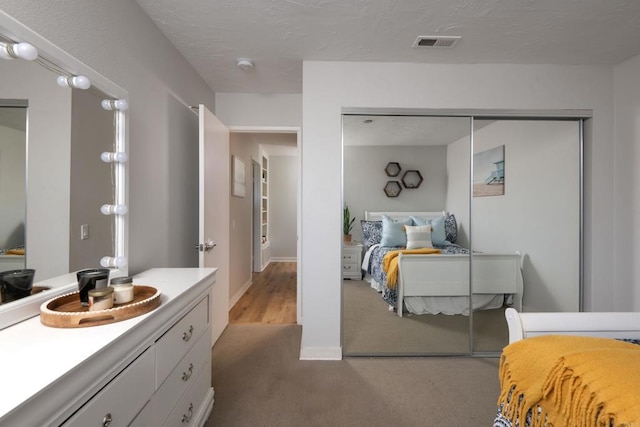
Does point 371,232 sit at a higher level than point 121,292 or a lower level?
higher

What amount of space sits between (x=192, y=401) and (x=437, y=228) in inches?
85.7

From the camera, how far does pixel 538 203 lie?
2.55 metres

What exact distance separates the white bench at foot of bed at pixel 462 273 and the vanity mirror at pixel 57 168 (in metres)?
2.17

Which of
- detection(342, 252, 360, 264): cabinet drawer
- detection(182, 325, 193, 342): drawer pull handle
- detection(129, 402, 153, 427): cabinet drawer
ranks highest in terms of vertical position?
detection(342, 252, 360, 264): cabinet drawer

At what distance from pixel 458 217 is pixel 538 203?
2.38 ft

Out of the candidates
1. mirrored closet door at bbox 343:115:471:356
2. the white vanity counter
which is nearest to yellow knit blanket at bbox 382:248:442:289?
mirrored closet door at bbox 343:115:471:356

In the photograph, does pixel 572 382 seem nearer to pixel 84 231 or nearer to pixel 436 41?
pixel 84 231

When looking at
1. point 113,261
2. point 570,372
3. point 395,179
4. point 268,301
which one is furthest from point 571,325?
point 268,301

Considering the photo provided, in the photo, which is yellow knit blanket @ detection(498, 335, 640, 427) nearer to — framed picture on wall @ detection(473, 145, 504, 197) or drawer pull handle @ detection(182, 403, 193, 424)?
drawer pull handle @ detection(182, 403, 193, 424)

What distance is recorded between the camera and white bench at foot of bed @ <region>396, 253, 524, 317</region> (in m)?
2.53

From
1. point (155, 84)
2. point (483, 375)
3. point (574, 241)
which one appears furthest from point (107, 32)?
point (574, 241)

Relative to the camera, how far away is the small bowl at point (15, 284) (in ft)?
3.27

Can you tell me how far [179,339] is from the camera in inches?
53.7

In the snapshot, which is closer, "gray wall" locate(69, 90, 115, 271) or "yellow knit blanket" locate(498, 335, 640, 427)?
"yellow knit blanket" locate(498, 335, 640, 427)
